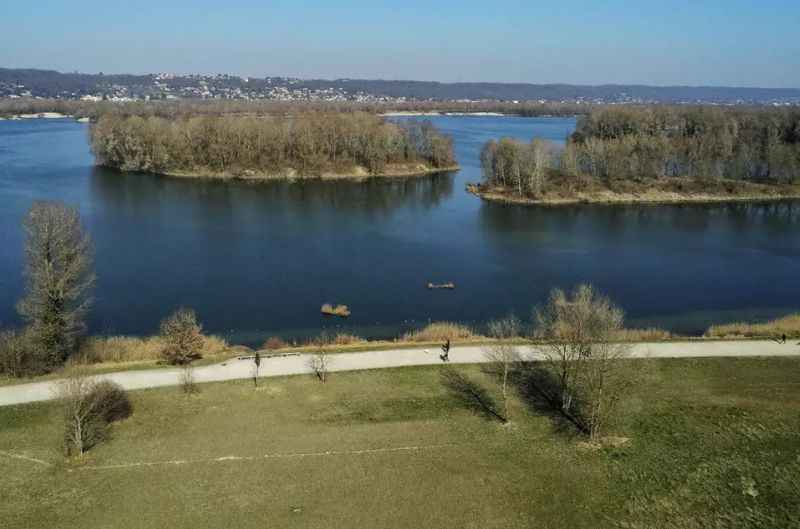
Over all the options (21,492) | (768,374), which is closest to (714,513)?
(768,374)

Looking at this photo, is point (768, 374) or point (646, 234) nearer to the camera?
point (768, 374)

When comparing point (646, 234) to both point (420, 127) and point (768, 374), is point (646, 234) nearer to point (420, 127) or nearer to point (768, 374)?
point (768, 374)

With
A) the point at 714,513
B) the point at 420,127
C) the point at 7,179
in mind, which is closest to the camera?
the point at 714,513

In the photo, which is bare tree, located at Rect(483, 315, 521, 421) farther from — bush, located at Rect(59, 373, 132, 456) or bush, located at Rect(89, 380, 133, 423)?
bush, located at Rect(59, 373, 132, 456)

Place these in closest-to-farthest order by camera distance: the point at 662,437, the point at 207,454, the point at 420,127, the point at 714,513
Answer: the point at 714,513, the point at 207,454, the point at 662,437, the point at 420,127

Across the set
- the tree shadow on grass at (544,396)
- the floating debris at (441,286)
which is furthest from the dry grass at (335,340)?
the floating debris at (441,286)
